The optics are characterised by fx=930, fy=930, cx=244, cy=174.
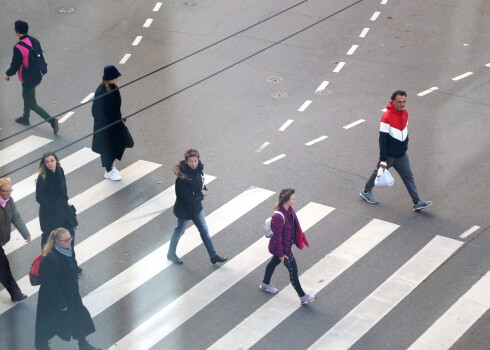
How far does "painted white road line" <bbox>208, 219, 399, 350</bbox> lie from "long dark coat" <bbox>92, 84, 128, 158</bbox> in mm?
3947

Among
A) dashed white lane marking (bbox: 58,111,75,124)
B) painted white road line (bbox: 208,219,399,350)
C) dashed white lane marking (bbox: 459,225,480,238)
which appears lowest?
→ dashed white lane marking (bbox: 459,225,480,238)

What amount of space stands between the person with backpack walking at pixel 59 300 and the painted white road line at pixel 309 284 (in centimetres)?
154

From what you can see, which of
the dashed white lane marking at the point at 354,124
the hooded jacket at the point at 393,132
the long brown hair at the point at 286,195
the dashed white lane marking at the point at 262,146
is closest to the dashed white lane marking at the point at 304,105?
the dashed white lane marking at the point at 354,124

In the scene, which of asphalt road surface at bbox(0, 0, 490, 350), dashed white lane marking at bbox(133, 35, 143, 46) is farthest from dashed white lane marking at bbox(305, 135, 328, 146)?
dashed white lane marking at bbox(133, 35, 143, 46)

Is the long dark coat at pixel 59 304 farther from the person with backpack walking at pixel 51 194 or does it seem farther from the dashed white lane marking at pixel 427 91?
the dashed white lane marking at pixel 427 91

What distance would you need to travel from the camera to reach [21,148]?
615 inches

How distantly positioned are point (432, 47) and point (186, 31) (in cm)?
510

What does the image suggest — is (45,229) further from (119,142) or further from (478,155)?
(478,155)

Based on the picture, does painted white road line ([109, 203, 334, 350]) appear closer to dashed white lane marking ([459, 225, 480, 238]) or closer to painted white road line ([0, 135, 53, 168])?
dashed white lane marking ([459, 225, 480, 238])

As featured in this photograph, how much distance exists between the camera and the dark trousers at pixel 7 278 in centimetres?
1151

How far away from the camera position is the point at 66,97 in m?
17.1

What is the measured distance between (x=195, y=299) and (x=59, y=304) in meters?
1.97

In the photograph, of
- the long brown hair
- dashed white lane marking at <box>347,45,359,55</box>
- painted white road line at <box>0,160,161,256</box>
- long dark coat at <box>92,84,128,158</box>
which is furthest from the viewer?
dashed white lane marking at <box>347,45,359,55</box>

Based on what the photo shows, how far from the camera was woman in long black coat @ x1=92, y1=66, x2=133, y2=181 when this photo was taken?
14.3 m
